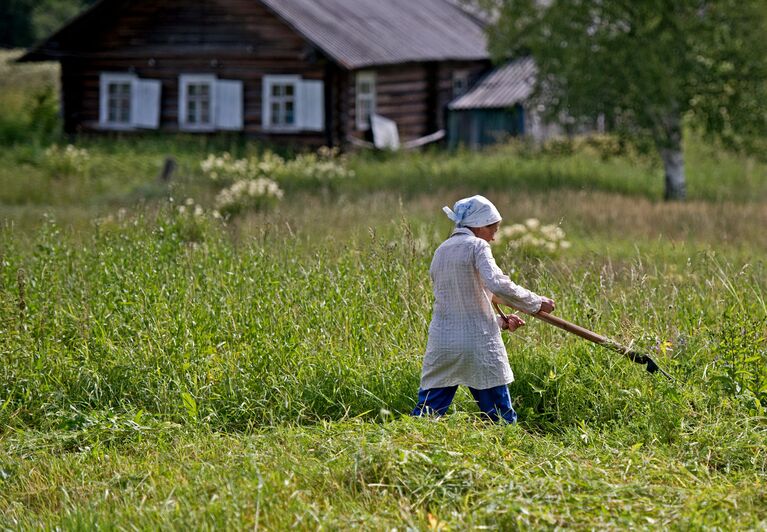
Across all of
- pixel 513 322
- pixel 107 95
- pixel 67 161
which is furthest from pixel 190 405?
pixel 107 95

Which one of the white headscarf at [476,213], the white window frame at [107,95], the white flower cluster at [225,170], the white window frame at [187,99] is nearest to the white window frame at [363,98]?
the white window frame at [187,99]

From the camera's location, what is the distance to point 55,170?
2161 cm

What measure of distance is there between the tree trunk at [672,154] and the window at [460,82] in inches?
408

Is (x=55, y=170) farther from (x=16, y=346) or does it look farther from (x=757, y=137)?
(x=16, y=346)

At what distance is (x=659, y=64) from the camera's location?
61.2 ft

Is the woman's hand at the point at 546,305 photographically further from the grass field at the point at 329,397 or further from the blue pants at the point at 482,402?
the grass field at the point at 329,397

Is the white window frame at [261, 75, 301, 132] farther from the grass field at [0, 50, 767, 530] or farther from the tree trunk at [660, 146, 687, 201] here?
the grass field at [0, 50, 767, 530]

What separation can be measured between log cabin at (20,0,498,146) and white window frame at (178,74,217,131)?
0.08ft

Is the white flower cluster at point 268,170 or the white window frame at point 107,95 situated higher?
the white window frame at point 107,95

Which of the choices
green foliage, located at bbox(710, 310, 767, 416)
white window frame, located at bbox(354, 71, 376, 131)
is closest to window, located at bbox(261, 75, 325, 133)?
white window frame, located at bbox(354, 71, 376, 131)

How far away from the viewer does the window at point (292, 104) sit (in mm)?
25203

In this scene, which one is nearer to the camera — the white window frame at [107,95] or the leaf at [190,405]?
the leaf at [190,405]

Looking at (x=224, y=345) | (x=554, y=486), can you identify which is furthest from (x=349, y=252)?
(x=554, y=486)

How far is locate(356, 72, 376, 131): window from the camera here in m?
26.2
